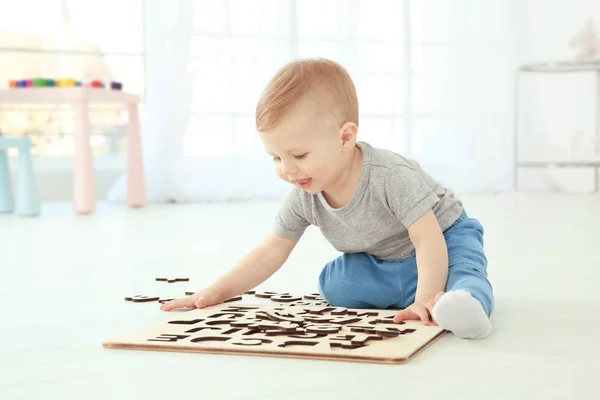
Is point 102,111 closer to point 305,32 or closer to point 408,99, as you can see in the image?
point 305,32

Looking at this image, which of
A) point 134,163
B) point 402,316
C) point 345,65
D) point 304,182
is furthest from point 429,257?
point 345,65

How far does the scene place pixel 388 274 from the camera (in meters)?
1.28

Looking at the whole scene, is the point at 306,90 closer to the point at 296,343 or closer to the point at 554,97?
the point at 296,343

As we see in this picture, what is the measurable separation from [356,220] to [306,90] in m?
0.22

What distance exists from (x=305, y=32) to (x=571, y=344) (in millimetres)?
3468

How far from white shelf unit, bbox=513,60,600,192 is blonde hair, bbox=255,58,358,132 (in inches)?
136

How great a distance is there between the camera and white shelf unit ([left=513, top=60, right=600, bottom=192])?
438cm

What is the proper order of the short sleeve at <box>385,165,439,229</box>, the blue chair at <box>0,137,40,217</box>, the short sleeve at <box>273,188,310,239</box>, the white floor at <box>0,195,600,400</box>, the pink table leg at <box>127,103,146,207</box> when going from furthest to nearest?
1. the pink table leg at <box>127,103,146,207</box>
2. the blue chair at <box>0,137,40,217</box>
3. the short sleeve at <box>273,188,310,239</box>
4. the short sleeve at <box>385,165,439,229</box>
5. the white floor at <box>0,195,600,400</box>

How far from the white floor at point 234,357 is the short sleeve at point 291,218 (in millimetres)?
205

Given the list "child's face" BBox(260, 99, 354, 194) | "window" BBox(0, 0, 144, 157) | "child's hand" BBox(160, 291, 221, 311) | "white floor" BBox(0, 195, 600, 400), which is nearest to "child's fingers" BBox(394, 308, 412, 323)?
"white floor" BBox(0, 195, 600, 400)

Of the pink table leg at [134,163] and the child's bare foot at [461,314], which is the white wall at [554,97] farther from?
the child's bare foot at [461,314]

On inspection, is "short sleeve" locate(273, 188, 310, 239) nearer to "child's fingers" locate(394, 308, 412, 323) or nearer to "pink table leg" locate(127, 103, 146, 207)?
"child's fingers" locate(394, 308, 412, 323)

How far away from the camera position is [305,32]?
4.29m

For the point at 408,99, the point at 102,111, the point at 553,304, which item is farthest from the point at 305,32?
the point at 553,304
